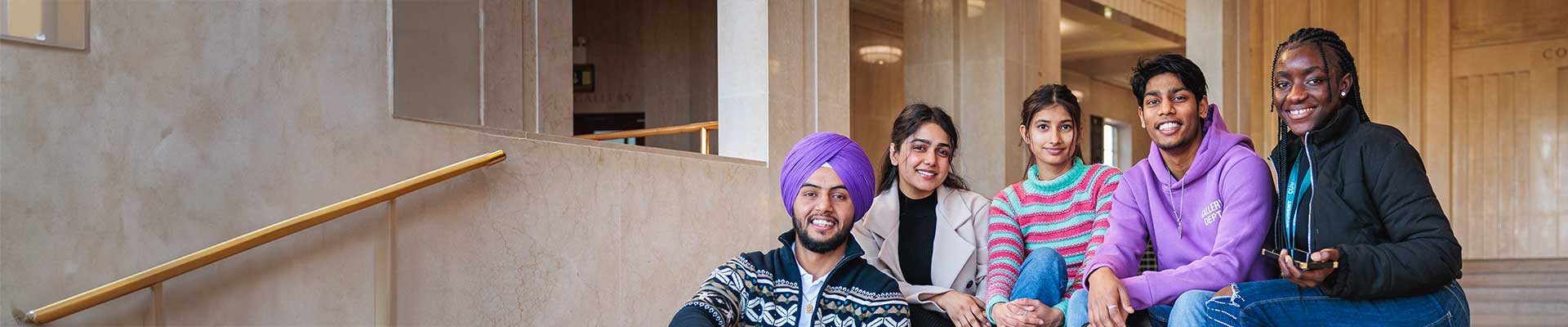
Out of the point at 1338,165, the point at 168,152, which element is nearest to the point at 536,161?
the point at 168,152

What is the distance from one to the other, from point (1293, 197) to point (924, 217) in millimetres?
1383

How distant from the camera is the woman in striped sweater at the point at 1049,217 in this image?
118 inches

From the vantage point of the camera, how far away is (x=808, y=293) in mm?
2879

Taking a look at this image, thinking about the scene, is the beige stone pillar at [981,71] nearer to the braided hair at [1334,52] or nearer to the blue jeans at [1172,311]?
the blue jeans at [1172,311]

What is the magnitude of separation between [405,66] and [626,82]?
7893 millimetres

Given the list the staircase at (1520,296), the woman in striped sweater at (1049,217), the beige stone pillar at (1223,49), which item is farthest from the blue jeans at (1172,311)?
the beige stone pillar at (1223,49)

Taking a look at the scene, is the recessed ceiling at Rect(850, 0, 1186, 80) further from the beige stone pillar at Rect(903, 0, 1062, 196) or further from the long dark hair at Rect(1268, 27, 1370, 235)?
the long dark hair at Rect(1268, 27, 1370, 235)

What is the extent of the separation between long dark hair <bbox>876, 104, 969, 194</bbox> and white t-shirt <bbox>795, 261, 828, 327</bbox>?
93cm

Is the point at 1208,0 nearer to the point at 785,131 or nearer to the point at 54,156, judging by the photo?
the point at 785,131

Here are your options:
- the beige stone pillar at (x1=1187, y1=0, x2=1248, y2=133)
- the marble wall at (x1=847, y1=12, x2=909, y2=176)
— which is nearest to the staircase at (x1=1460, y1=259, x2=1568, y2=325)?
the beige stone pillar at (x1=1187, y1=0, x2=1248, y2=133)

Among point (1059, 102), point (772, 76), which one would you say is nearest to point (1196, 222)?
point (1059, 102)

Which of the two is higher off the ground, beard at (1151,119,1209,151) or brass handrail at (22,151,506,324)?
beard at (1151,119,1209,151)

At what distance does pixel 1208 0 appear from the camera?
8.96 metres

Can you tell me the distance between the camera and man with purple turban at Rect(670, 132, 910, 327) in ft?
9.25
